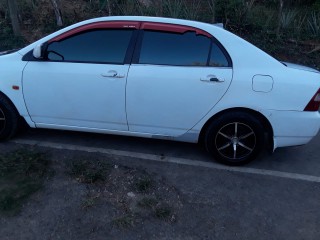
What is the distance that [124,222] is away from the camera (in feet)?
11.5

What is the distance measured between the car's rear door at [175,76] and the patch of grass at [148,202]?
1.01 metres

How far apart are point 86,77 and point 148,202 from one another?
1.58 m

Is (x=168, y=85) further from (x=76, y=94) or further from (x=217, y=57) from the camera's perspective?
(x=76, y=94)

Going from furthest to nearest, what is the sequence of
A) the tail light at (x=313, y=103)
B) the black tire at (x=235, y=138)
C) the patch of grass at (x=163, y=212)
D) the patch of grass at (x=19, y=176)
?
the black tire at (x=235, y=138) → the tail light at (x=313, y=103) → the patch of grass at (x=19, y=176) → the patch of grass at (x=163, y=212)

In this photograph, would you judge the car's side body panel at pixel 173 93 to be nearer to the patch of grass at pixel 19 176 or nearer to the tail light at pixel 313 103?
the tail light at pixel 313 103

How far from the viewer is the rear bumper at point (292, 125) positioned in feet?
14.2

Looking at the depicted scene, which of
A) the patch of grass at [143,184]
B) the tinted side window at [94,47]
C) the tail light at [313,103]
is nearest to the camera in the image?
the patch of grass at [143,184]

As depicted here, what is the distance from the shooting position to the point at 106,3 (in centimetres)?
986

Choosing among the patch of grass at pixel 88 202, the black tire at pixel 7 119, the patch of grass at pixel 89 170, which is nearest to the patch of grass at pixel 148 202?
the patch of grass at pixel 88 202

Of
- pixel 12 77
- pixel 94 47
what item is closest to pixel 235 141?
pixel 94 47

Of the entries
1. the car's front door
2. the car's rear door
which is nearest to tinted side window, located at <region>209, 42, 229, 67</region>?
the car's rear door

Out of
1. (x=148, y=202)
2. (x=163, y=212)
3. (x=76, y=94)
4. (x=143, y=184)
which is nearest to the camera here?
(x=163, y=212)

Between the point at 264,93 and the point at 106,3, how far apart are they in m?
6.56

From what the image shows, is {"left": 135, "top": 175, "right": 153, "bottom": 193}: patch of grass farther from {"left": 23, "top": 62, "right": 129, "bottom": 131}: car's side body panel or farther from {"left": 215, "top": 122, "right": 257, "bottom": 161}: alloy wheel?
{"left": 215, "top": 122, "right": 257, "bottom": 161}: alloy wheel
